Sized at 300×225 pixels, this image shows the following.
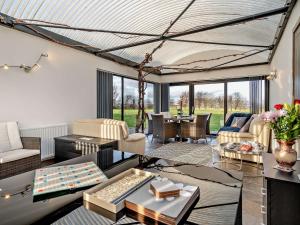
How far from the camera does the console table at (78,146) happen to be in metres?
3.66

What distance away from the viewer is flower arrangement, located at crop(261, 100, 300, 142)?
5.16 ft

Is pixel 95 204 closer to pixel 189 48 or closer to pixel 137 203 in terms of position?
pixel 137 203

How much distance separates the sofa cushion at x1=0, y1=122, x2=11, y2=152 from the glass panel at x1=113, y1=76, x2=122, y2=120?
11.4ft

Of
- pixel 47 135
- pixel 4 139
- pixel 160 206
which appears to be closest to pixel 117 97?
pixel 47 135

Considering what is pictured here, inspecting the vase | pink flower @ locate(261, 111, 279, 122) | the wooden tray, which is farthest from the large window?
the wooden tray

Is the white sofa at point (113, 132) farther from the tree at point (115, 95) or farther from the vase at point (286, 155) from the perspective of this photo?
the vase at point (286, 155)

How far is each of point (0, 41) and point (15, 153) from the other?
2.26 metres

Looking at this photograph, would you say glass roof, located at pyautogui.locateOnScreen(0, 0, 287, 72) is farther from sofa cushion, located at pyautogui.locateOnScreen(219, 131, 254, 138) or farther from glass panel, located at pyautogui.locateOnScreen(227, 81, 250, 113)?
sofa cushion, located at pyautogui.locateOnScreen(219, 131, 254, 138)

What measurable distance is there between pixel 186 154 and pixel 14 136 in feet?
12.8

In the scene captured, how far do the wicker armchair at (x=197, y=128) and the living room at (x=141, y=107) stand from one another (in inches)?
1.8

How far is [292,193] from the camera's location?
141 cm

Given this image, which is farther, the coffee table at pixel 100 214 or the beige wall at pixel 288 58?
the beige wall at pixel 288 58

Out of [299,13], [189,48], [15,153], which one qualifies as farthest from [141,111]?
[299,13]

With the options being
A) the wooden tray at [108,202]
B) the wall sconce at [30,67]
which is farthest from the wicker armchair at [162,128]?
the wooden tray at [108,202]
